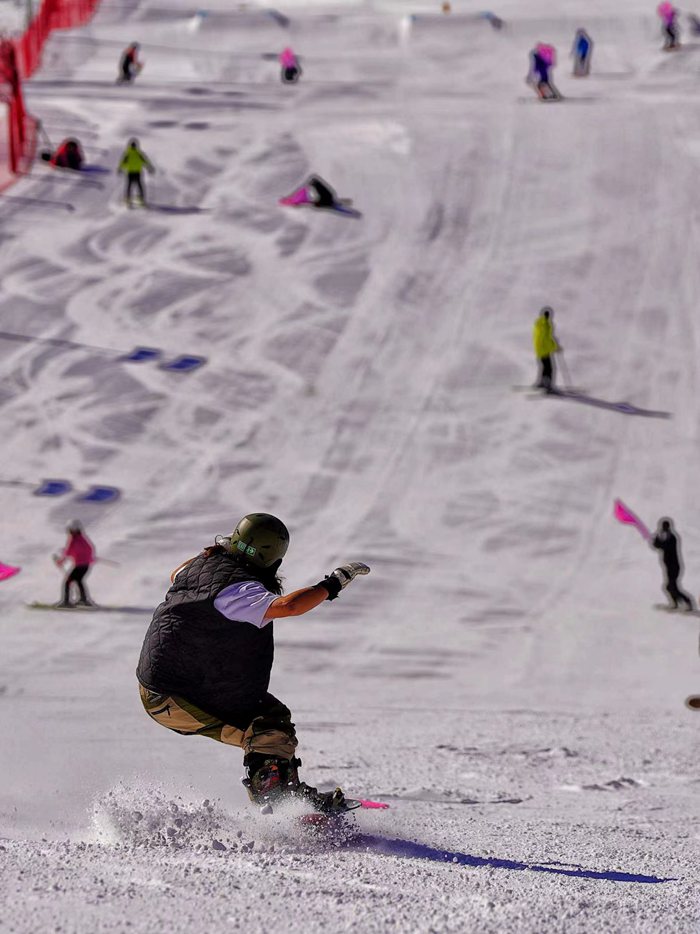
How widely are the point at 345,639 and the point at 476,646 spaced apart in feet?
4.19

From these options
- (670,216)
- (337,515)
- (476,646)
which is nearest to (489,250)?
(670,216)

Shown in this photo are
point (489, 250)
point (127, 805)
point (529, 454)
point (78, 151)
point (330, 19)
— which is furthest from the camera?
point (330, 19)

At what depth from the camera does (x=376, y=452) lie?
19.4m

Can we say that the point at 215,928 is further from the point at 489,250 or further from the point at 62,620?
the point at 489,250

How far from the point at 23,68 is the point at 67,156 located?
21.1ft

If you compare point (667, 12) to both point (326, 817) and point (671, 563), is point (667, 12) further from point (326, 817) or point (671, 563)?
point (326, 817)

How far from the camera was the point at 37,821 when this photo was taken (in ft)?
20.5

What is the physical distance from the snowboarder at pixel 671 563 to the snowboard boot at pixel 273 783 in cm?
987

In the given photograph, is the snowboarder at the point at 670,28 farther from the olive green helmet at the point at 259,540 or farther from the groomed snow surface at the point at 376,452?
the olive green helmet at the point at 259,540

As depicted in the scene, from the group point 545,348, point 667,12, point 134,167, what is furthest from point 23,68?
point 545,348

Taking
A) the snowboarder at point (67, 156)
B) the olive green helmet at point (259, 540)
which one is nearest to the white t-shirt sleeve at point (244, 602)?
the olive green helmet at point (259, 540)

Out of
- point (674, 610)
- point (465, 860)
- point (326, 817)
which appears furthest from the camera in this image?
point (674, 610)

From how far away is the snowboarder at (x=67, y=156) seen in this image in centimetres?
2897

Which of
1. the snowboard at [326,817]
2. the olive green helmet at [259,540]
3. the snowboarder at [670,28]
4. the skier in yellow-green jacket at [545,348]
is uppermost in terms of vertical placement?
the snowboarder at [670,28]
